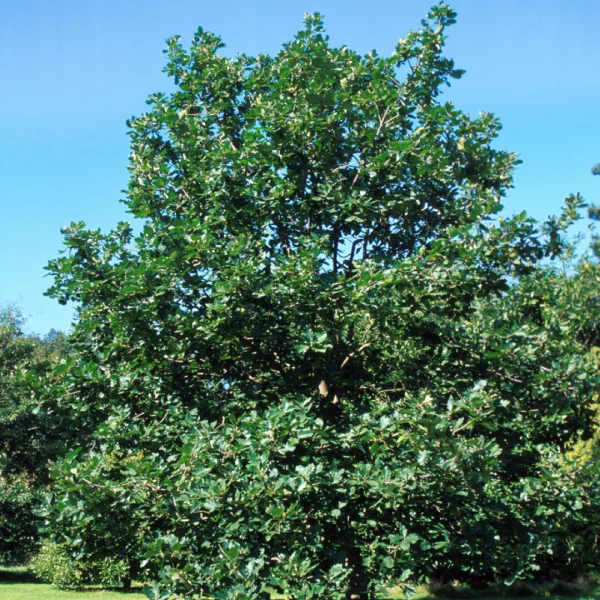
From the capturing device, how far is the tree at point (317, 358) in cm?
676

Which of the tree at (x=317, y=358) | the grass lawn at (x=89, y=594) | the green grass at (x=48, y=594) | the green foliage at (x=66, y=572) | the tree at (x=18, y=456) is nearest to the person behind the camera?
the tree at (x=317, y=358)

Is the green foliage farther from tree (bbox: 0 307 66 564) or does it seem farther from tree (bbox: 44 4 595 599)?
tree (bbox: 44 4 595 599)

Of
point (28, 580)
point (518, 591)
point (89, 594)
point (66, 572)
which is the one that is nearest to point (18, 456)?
point (28, 580)

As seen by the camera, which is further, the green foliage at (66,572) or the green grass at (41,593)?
the green foliage at (66,572)

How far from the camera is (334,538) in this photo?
25.3 ft

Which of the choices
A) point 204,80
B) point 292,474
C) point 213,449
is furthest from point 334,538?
point 204,80

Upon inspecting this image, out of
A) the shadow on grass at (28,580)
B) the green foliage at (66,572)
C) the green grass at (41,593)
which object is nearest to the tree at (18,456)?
the shadow on grass at (28,580)

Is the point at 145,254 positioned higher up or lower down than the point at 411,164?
lower down

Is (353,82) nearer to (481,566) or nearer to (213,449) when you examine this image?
(213,449)

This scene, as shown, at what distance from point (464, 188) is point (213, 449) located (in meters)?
5.04

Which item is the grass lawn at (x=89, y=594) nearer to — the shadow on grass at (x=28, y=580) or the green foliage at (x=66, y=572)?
the shadow on grass at (x=28, y=580)

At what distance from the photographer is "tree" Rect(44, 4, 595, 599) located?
22.2ft

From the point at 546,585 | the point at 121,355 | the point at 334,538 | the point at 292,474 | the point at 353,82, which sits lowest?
the point at 546,585

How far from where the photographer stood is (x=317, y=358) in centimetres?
822
